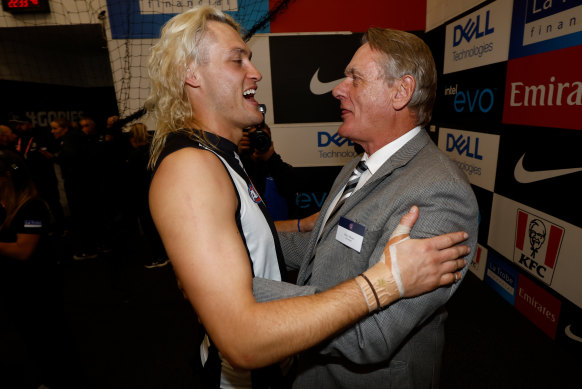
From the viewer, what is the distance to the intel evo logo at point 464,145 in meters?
3.15

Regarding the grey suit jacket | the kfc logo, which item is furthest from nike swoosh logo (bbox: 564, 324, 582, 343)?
the grey suit jacket

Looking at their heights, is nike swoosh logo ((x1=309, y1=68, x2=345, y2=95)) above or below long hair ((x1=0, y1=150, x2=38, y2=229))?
above

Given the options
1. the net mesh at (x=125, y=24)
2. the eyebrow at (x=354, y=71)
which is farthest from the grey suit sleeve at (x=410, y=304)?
the net mesh at (x=125, y=24)

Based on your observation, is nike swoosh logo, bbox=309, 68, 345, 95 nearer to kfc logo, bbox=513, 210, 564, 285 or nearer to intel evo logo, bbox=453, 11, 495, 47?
intel evo logo, bbox=453, 11, 495, 47

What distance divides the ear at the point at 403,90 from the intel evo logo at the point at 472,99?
2.10 m

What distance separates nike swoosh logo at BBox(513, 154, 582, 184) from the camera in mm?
2169

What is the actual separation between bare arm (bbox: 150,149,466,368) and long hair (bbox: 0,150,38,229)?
5.16 feet

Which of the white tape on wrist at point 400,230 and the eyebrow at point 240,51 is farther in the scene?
the eyebrow at point 240,51

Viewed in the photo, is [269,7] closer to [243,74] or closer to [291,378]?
[243,74]

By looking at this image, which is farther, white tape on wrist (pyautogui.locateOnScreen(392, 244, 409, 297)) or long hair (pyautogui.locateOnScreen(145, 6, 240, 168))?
long hair (pyautogui.locateOnScreen(145, 6, 240, 168))

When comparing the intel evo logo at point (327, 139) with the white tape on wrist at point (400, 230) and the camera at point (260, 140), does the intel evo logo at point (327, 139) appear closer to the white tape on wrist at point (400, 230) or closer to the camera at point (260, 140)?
the camera at point (260, 140)

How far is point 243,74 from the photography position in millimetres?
1202

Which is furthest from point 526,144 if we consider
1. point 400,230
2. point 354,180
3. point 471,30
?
point 400,230

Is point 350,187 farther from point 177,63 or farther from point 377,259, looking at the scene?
point 177,63
